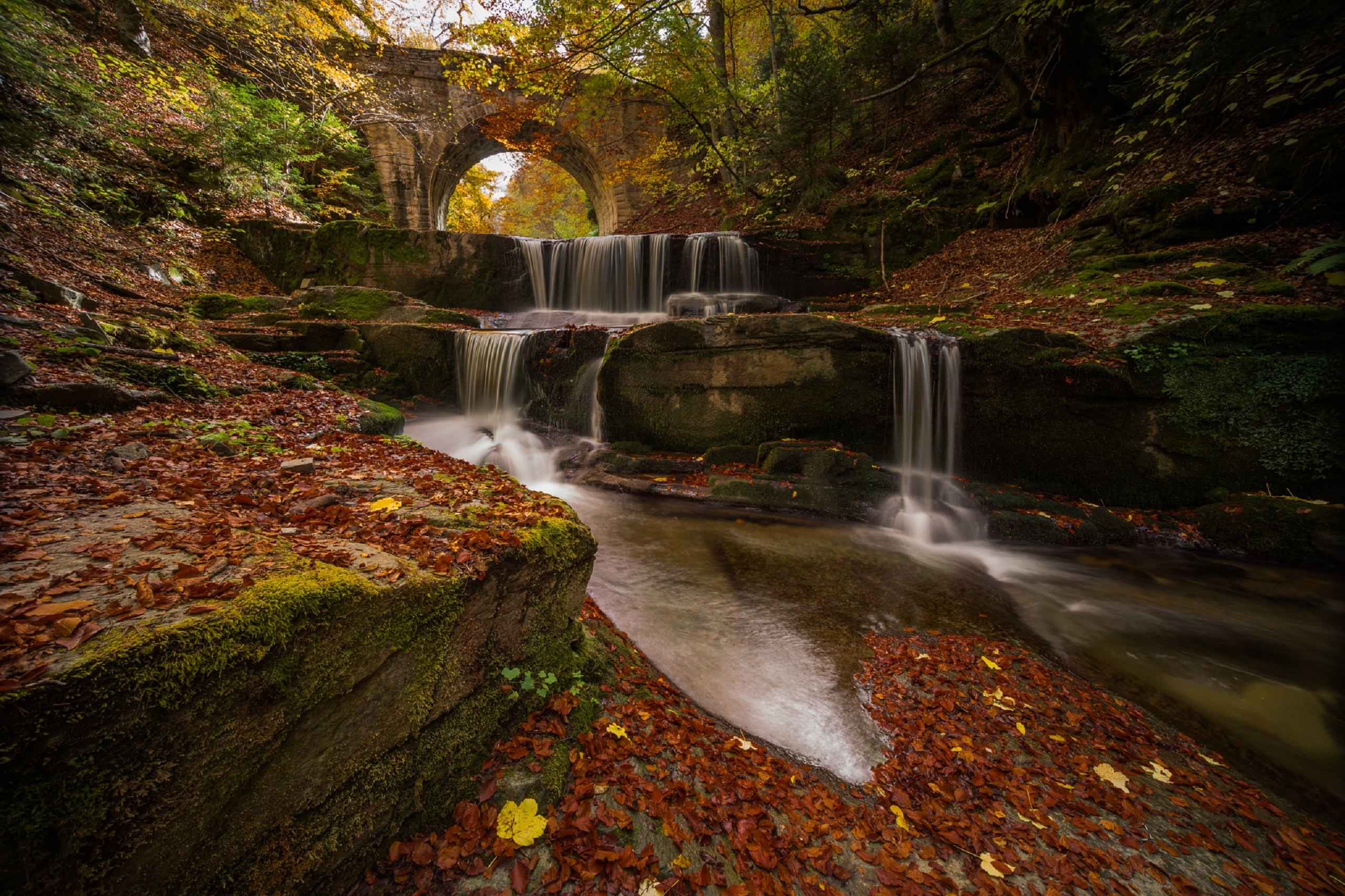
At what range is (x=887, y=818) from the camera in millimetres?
2230

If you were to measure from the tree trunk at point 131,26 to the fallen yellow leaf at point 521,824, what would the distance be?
19.0 metres

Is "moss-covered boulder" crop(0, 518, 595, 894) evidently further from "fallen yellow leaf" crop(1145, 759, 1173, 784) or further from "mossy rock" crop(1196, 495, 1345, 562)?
"mossy rock" crop(1196, 495, 1345, 562)

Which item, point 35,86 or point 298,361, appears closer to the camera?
point 298,361

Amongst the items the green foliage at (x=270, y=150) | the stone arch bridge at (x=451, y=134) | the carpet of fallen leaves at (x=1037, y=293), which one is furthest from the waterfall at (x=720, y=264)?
the green foliage at (x=270, y=150)

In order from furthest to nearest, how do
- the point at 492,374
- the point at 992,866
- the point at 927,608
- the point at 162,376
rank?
the point at 492,374
the point at 162,376
the point at 927,608
the point at 992,866

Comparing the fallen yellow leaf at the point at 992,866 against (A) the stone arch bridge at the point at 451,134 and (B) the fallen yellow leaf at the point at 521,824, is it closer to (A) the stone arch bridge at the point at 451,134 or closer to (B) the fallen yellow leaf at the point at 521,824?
(B) the fallen yellow leaf at the point at 521,824

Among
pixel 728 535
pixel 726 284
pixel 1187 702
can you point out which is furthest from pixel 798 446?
pixel 726 284

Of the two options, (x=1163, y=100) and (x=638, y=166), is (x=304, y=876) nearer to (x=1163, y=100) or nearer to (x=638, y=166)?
(x=1163, y=100)

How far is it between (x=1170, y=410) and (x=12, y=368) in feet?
37.7

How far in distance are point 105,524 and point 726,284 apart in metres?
12.3

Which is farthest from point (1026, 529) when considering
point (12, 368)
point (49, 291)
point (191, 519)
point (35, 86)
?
point (35, 86)

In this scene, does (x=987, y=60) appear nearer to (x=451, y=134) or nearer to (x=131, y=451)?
(x=131, y=451)

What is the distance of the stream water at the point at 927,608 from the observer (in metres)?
3.04

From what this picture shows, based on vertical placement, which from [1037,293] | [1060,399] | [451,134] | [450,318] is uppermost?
[451,134]
